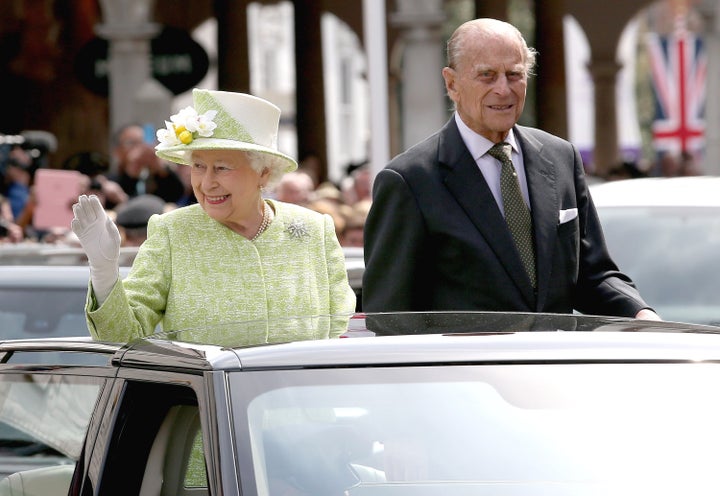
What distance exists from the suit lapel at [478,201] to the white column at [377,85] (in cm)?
805

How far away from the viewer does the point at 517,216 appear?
211 inches

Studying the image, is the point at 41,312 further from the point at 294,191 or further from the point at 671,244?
the point at 294,191

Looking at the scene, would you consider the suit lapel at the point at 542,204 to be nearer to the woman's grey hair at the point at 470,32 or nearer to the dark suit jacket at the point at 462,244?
the dark suit jacket at the point at 462,244

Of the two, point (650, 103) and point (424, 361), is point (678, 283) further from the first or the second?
point (650, 103)

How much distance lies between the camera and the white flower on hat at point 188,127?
5.10 meters

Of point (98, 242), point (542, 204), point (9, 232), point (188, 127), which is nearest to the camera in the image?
point (98, 242)

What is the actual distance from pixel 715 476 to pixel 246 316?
1.70m

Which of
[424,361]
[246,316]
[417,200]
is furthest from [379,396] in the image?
[417,200]

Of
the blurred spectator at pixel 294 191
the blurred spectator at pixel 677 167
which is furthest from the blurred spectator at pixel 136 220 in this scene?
the blurred spectator at pixel 677 167

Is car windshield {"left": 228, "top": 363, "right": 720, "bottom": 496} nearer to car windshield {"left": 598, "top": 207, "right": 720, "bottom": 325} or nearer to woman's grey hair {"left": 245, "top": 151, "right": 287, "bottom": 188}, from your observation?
woman's grey hair {"left": 245, "top": 151, "right": 287, "bottom": 188}

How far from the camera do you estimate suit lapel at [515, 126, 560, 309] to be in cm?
530

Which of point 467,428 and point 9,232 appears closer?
point 467,428

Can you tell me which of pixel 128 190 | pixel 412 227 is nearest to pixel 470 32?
pixel 412 227

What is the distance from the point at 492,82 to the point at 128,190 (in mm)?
9094
